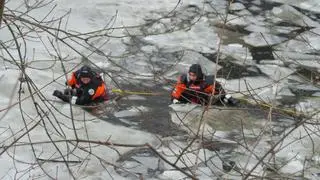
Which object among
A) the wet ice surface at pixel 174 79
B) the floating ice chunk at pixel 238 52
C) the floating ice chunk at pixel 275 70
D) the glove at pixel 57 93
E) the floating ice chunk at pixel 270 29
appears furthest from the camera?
the floating ice chunk at pixel 270 29

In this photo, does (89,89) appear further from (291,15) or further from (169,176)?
(291,15)

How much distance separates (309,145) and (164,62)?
335cm

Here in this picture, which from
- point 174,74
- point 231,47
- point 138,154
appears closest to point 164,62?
point 174,74

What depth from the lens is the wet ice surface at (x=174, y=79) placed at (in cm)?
542

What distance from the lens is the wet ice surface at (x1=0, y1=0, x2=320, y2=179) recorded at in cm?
542

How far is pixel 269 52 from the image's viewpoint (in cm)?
988

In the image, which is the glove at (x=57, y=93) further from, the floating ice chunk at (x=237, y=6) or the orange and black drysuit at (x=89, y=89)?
the floating ice chunk at (x=237, y=6)

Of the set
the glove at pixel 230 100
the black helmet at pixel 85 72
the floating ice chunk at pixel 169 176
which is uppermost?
the black helmet at pixel 85 72

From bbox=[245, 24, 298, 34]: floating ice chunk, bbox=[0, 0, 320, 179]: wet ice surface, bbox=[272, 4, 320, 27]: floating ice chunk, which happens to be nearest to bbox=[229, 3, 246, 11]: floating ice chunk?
bbox=[0, 0, 320, 179]: wet ice surface

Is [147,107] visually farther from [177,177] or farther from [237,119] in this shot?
[177,177]

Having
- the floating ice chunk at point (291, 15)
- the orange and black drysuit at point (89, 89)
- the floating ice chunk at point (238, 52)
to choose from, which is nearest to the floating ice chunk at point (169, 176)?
the orange and black drysuit at point (89, 89)

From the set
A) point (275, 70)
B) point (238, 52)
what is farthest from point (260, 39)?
point (275, 70)

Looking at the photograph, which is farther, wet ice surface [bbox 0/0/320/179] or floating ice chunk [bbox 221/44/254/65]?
floating ice chunk [bbox 221/44/254/65]

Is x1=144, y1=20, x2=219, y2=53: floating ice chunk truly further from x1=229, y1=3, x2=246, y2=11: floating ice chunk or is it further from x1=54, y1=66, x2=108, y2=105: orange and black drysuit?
x1=54, y1=66, x2=108, y2=105: orange and black drysuit
